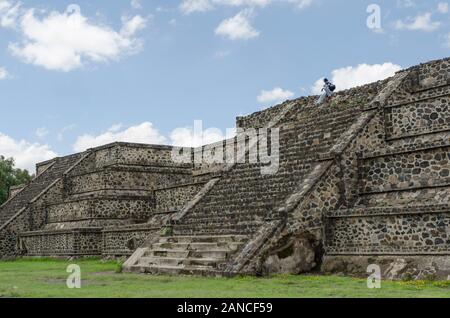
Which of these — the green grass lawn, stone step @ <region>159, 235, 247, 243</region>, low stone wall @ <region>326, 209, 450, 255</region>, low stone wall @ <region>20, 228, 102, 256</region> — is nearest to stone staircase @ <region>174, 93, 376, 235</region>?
stone step @ <region>159, 235, 247, 243</region>

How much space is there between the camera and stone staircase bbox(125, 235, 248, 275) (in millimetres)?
13273

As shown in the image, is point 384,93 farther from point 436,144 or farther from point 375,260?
point 375,260

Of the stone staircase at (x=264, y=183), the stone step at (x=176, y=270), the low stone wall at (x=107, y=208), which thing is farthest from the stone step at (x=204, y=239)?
the low stone wall at (x=107, y=208)

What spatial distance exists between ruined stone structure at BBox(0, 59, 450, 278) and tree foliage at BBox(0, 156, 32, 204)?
61.3 ft

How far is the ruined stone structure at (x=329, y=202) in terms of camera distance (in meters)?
12.5

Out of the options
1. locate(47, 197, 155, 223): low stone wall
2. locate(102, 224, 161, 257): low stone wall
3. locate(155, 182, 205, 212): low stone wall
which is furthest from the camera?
locate(47, 197, 155, 223): low stone wall

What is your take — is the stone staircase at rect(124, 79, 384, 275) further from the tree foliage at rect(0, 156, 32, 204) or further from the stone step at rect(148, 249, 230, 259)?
the tree foliage at rect(0, 156, 32, 204)

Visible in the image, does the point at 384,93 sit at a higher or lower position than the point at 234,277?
higher

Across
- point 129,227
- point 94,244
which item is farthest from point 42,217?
point 129,227

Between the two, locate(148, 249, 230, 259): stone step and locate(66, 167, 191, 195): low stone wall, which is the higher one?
locate(66, 167, 191, 195): low stone wall

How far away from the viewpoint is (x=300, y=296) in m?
8.98

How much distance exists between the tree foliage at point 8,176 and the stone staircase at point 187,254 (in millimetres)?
26255
